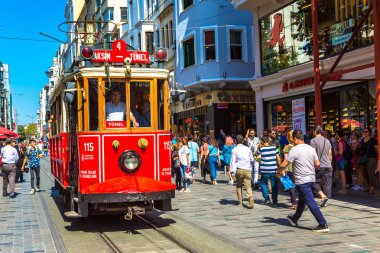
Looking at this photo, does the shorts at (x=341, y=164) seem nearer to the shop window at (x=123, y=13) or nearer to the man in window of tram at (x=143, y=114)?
the man in window of tram at (x=143, y=114)

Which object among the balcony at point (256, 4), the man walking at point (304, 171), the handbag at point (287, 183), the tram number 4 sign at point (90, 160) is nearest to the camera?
the man walking at point (304, 171)

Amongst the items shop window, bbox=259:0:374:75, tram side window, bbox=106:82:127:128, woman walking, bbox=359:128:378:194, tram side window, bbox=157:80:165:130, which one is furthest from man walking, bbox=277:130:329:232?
shop window, bbox=259:0:374:75

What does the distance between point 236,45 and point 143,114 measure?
17.3 meters

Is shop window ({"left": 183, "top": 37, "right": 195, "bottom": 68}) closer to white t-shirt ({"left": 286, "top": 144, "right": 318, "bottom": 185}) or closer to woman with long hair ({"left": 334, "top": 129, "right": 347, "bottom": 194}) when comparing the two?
woman with long hair ({"left": 334, "top": 129, "right": 347, "bottom": 194})

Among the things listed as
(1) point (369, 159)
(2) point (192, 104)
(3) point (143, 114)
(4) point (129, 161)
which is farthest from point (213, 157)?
(2) point (192, 104)

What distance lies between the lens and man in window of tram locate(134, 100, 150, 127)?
9555 mm

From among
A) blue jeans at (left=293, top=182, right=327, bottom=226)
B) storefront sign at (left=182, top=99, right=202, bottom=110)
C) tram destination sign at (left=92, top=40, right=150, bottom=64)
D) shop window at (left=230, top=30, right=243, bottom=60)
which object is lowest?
blue jeans at (left=293, top=182, right=327, bottom=226)

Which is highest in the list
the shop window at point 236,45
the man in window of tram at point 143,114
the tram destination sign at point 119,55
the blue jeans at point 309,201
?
the shop window at point 236,45

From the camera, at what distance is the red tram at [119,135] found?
29.7ft

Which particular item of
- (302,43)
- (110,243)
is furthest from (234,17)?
(110,243)

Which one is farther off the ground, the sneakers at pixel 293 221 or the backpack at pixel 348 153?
the backpack at pixel 348 153

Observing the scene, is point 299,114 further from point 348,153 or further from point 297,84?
point 348,153

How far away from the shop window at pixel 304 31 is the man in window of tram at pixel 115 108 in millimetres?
8682

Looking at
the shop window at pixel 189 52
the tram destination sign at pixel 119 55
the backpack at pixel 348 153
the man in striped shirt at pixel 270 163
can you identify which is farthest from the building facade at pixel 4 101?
the tram destination sign at pixel 119 55
